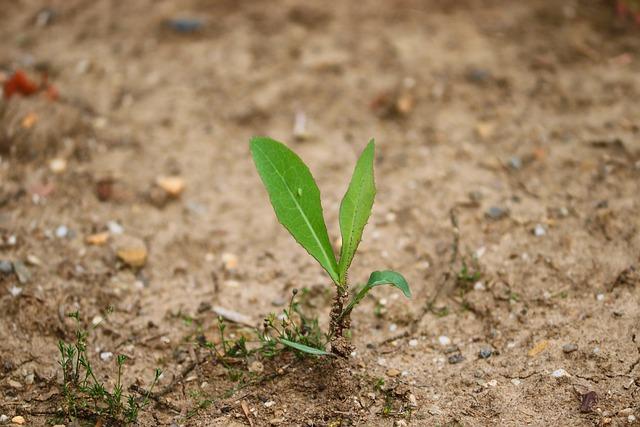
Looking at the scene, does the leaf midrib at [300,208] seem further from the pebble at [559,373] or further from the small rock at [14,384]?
the small rock at [14,384]

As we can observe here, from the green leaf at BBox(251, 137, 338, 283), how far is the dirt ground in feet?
1.36

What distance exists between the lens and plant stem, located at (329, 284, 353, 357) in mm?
1946

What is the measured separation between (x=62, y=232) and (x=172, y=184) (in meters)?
0.52

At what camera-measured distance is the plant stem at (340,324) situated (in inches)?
76.6

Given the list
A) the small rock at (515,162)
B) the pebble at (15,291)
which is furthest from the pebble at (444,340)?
the pebble at (15,291)

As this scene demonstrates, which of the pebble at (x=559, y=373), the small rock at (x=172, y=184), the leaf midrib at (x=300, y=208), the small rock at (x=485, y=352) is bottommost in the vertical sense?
the small rock at (x=485, y=352)

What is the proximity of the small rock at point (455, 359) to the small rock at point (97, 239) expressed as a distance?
147cm

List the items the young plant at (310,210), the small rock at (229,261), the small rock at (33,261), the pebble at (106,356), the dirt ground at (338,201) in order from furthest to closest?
the small rock at (229,261)
the small rock at (33,261)
the pebble at (106,356)
the dirt ground at (338,201)
the young plant at (310,210)

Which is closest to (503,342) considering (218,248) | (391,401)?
(391,401)

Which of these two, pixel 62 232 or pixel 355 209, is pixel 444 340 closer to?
pixel 355 209

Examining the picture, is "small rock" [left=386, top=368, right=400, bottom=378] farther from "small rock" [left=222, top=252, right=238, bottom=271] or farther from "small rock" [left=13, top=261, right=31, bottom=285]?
"small rock" [left=13, top=261, right=31, bottom=285]

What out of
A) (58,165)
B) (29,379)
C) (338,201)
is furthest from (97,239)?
(338,201)

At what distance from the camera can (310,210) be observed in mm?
1956

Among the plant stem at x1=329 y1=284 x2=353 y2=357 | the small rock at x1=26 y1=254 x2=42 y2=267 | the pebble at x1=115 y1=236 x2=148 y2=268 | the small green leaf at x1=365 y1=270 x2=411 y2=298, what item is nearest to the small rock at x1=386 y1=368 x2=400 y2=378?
the plant stem at x1=329 y1=284 x2=353 y2=357
